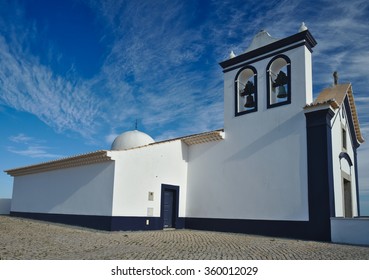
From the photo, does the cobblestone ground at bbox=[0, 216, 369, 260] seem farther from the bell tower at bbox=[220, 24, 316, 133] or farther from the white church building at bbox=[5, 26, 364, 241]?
the bell tower at bbox=[220, 24, 316, 133]

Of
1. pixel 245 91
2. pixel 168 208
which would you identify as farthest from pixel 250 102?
pixel 168 208

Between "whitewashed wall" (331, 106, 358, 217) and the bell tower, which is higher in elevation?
the bell tower

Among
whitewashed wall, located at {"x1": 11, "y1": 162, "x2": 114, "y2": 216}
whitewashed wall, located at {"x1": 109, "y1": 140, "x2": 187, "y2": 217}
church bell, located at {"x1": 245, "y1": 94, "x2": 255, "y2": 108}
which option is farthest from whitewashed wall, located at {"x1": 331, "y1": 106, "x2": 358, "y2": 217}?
whitewashed wall, located at {"x1": 11, "y1": 162, "x2": 114, "y2": 216}

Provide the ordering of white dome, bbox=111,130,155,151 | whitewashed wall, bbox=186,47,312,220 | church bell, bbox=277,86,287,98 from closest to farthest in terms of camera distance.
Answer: whitewashed wall, bbox=186,47,312,220 < church bell, bbox=277,86,287,98 < white dome, bbox=111,130,155,151

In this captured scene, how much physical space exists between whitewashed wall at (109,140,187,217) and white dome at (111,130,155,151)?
14.5 ft

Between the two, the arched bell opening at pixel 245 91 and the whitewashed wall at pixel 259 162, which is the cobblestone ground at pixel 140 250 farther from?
the arched bell opening at pixel 245 91

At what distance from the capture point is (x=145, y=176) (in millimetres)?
13391

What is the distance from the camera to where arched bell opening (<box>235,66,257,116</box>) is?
13375 millimetres

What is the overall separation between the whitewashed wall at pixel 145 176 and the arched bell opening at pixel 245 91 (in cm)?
322

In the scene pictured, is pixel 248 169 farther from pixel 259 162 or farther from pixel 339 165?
pixel 339 165

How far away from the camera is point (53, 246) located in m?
8.24

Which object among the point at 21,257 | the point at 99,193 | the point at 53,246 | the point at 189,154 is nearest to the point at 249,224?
the point at 189,154

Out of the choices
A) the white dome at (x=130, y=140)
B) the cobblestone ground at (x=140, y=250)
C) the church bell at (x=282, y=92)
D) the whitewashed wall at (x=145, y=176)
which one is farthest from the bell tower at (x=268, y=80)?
the white dome at (x=130, y=140)

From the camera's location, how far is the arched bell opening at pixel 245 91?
527 inches
